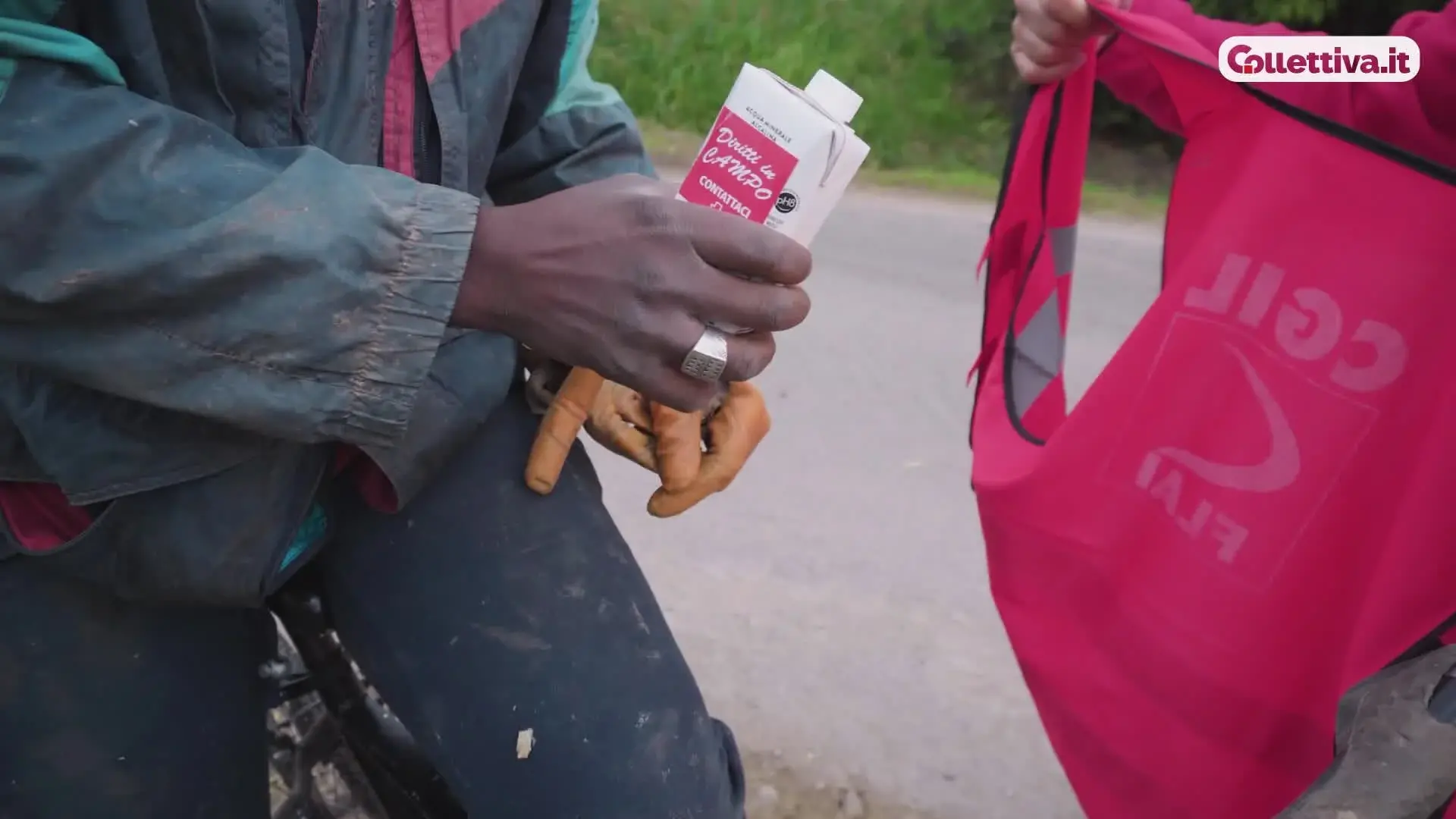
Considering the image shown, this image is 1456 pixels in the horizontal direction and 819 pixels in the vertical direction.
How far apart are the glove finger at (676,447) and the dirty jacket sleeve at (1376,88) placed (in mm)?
524

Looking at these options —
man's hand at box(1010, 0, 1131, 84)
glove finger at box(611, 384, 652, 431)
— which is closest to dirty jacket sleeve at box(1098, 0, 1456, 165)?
man's hand at box(1010, 0, 1131, 84)

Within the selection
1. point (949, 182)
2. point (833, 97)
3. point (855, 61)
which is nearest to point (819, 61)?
point (855, 61)

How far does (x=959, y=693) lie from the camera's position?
1.72 meters

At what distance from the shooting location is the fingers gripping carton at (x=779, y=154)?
0.70 m

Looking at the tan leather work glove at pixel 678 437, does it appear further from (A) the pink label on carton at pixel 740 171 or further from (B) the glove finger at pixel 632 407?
(A) the pink label on carton at pixel 740 171

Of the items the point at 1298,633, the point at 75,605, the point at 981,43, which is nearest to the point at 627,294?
the point at 75,605

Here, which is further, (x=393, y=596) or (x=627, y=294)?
(x=393, y=596)

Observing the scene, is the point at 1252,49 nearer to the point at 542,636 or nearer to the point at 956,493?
the point at 542,636

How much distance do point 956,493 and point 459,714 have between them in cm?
147

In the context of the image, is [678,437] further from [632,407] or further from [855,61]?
[855,61]

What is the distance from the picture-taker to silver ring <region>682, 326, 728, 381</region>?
69 cm

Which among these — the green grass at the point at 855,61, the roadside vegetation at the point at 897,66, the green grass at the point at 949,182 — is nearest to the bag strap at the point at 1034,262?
the green grass at the point at 949,182

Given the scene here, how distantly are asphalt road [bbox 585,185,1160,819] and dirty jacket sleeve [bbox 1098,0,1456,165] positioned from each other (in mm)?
949

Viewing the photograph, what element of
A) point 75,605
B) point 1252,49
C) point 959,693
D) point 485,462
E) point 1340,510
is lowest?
point 959,693
